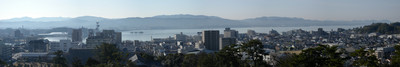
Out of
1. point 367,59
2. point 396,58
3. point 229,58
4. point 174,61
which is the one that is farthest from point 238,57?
point 174,61

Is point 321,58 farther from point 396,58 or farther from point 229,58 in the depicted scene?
point 229,58

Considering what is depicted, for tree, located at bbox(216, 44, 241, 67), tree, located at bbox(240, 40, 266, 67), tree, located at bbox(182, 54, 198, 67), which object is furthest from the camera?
tree, located at bbox(182, 54, 198, 67)

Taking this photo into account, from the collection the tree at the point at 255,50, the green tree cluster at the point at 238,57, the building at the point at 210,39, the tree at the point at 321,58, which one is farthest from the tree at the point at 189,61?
the building at the point at 210,39

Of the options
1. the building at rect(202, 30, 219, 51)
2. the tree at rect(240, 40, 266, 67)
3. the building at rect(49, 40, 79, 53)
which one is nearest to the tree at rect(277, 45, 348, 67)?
the tree at rect(240, 40, 266, 67)

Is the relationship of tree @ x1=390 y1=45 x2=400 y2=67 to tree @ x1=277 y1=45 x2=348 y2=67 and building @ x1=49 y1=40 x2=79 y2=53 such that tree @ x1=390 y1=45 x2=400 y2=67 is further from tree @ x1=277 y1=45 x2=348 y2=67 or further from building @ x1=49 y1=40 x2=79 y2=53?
building @ x1=49 y1=40 x2=79 y2=53

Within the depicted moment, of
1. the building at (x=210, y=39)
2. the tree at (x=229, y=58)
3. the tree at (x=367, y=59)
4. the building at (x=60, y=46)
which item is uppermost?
the tree at (x=367, y=59)

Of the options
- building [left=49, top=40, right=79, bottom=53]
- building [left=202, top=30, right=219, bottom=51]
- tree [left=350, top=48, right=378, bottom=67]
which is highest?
tree [left=350, top=48, right=378, bottom=67]

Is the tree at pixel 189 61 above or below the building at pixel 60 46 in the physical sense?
above

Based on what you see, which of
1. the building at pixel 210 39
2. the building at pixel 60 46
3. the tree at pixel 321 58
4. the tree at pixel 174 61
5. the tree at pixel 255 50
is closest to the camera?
the tree at pixel 321 58

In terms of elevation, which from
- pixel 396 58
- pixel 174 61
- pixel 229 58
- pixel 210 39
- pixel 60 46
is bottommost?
pixel 60 46

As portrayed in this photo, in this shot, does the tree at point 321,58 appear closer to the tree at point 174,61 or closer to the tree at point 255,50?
the tree at point 255,50

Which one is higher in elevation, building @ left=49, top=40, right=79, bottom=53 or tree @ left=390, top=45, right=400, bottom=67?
tree @ left=390, top=45, right=400, bottom=67

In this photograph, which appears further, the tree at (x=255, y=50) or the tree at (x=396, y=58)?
the tree at (x=255, y=50)
